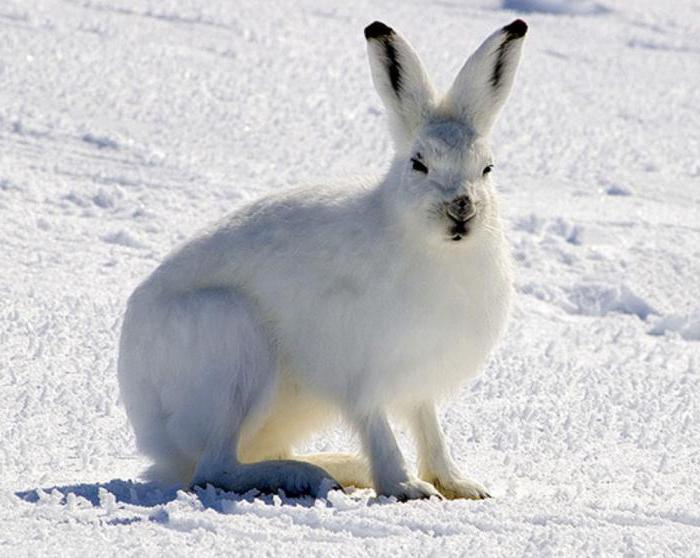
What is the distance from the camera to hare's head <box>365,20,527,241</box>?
Result: 14.2ft

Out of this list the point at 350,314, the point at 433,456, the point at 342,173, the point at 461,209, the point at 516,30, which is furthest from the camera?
the point at 342,173

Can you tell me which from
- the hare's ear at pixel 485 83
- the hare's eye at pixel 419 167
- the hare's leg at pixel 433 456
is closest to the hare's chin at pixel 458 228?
the hare's eye at pixel 419 167

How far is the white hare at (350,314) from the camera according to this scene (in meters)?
4.45

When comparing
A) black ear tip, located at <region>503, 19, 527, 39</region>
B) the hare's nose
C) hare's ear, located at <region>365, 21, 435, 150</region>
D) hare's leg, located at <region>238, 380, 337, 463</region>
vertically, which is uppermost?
black ear tip, located at <region>503, 19, 527, 39</region>

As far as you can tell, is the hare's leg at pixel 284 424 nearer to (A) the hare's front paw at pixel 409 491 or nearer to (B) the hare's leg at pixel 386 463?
(B) the hare's leg at pixel 386 463

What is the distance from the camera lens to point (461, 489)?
470cm

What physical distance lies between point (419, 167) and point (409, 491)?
37.8 inches

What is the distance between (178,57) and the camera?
11.2m

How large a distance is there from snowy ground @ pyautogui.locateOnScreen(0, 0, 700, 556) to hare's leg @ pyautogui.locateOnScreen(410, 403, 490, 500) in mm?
195

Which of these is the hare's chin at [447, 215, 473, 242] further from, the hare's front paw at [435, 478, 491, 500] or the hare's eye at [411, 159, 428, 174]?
the hare's front paw at [435, 478, 491, 500]

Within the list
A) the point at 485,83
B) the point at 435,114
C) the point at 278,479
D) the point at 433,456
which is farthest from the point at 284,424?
the point at 485,83

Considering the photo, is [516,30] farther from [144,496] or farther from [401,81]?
[144,496]

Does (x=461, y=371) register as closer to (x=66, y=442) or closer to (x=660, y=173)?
(x=66, y=442)

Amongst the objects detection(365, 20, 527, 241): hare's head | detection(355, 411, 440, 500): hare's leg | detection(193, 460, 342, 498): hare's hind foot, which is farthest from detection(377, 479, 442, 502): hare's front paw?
detection(365, 20, 527, 241): hare's head
